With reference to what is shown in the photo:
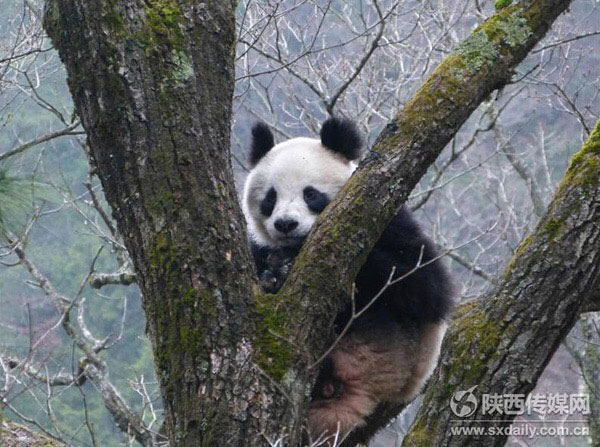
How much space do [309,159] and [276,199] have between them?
33 centimetres

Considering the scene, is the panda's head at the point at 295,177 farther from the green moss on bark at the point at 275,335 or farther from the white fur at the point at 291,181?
the green moss on bark at the point at 275,335

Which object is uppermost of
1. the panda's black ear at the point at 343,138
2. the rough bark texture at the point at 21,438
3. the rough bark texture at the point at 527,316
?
the panda's black ear at the point at 343,138

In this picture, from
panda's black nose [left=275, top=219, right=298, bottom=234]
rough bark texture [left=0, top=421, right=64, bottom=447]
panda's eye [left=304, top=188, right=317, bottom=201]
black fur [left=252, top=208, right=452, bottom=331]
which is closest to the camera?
rough bark texture [left=0, top=421, right=64, bottom=447]

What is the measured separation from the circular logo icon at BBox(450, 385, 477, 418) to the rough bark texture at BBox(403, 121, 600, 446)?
0.06ft

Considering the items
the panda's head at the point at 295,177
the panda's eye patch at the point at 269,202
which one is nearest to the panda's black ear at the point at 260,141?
the panda's head at the point at 295,177

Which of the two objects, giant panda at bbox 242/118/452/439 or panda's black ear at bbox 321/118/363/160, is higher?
panda's black ear at bbox 321/118/363/160

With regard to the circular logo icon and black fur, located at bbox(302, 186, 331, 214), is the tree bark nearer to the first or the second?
the circular logo icon

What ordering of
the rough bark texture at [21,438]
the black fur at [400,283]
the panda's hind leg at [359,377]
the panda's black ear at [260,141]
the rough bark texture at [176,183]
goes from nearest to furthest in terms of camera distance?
the rough bark texture at [176,183] < the rough bark texture at [21,438] < the panda's hind leg at [359,377] < the black fur at [400,283] < the panda's black ear at [260,141]

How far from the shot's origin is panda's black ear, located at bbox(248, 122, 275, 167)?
5.23m

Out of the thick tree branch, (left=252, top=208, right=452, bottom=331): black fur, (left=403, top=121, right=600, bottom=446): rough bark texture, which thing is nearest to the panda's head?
(left=252, top=208, right=452, bottom=331): black fur

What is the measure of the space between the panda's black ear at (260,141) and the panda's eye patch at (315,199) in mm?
562

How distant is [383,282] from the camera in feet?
13.5

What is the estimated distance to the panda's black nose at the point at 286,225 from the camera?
452cm

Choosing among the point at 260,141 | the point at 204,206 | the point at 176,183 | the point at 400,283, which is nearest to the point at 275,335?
the point at 204,206
